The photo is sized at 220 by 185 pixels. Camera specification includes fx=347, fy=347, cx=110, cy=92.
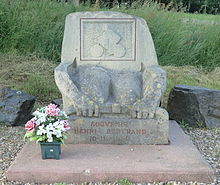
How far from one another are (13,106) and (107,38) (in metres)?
1.58

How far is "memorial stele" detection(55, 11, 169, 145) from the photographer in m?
3.47

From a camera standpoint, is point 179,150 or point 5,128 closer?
point 179,150

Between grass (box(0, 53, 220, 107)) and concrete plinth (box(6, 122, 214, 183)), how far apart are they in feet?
7.66

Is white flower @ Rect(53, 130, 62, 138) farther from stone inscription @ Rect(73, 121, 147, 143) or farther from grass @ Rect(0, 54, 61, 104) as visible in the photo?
grass @ Rect(0, 54, 61, 104)

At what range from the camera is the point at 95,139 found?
11.5ft

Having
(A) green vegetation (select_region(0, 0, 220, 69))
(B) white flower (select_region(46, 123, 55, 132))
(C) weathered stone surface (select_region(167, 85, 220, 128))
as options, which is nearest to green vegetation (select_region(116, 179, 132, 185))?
(B) white flower (select_region(46, 123, 55, 132))

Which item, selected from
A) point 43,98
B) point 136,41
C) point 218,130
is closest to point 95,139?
point 136,41

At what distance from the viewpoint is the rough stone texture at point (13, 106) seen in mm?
4523

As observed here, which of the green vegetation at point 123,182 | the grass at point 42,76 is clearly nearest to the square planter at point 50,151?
the green vegetation at point 123,182

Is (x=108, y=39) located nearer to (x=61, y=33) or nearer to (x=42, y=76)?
(x=42, y=76)

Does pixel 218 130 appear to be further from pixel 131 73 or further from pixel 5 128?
pixel 5 128

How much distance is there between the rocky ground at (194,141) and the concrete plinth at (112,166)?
0.64ft

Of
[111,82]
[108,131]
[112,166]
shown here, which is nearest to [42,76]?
[111,82]

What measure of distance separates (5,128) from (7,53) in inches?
109
